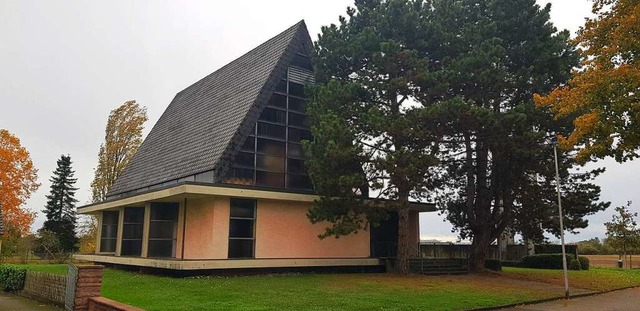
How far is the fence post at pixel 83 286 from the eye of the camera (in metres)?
11.1

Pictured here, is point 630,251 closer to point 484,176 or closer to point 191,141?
point 484,176

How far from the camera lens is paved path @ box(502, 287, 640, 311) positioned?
1392 cm

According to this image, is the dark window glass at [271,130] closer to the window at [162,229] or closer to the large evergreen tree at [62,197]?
the window at [162,229]

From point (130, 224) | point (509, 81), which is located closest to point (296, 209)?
point (130, 224)

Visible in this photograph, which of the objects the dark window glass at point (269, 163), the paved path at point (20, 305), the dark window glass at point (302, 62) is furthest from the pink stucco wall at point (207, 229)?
the dark window glass at point (302, 62)

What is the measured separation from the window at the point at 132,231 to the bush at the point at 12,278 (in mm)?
9071

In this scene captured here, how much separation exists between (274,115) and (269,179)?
3.29m

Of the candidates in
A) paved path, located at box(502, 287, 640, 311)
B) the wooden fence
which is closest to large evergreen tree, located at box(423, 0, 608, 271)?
A: paved path, located at box(502, 287, 640, 311)

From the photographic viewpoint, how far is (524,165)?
22375mm

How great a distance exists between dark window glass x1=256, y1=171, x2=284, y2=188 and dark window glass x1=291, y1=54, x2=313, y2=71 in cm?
624

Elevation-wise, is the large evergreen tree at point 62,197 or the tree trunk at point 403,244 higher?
the large evergreen tree at point 62,197

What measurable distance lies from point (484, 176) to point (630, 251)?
60.1ft

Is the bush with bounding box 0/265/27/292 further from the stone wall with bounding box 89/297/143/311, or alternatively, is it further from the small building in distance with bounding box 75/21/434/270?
the stone wall with bounding box 89/297/143/311

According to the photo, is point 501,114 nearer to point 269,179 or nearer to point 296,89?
point 296,89
